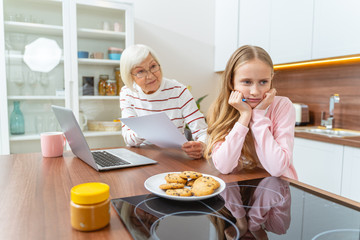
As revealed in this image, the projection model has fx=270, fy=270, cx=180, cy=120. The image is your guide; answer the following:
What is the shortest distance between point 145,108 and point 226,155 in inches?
33.8

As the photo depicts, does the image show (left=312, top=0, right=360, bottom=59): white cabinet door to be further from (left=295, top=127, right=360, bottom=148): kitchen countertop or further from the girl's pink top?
the girl's pink top

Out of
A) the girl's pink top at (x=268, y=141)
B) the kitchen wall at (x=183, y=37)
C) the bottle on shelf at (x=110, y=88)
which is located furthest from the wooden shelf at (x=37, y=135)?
the girl's pink top at (x=268, y=141)

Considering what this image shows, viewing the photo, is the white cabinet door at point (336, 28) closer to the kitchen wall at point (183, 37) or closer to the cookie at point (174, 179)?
the kitchen wall at point (183, 37)

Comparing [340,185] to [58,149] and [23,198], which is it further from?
[23,198]

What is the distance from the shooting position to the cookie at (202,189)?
0.65 m

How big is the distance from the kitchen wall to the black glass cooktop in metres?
2.62

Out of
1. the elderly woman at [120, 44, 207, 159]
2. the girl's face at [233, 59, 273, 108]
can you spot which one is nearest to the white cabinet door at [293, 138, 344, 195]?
the elderly woman at [120, 44, 207, 159]

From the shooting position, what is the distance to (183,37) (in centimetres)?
325

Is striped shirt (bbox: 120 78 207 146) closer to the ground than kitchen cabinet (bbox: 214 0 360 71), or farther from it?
closer to the ground

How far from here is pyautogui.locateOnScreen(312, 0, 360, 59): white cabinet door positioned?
6.30 feet

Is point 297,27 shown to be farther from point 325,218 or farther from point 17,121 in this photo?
point 17,121

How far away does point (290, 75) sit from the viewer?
9.26 feet

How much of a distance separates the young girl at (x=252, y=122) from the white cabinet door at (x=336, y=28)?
1243 mm

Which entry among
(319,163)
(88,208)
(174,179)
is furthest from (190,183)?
(319,163)
